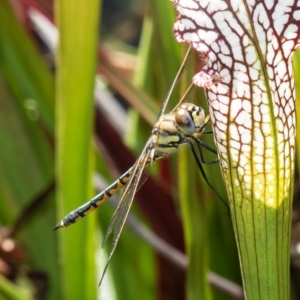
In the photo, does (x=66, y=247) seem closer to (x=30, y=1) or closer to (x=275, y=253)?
(x=275, y=253)

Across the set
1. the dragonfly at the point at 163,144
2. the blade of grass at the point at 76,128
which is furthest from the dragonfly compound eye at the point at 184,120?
the blade of grass at the point at 76,128

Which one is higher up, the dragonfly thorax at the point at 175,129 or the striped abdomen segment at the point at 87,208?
the dragonfly thorax at the point at 175,129

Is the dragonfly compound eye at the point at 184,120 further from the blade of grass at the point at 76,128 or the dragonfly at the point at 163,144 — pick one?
the blade of grass at the point at 76,128

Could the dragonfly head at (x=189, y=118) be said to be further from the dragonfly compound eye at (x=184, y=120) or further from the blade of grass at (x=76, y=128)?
the blade of grass at (x=76, y=128)

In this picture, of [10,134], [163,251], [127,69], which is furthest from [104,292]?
[127,69]

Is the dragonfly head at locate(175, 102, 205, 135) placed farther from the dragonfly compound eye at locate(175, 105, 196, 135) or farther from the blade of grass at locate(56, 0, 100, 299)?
the blade of grass at locate(56, 0, 100, 299)

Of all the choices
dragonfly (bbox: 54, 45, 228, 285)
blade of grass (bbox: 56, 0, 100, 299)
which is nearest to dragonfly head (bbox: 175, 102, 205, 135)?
dragonfly (bbox: 54, 45, 228, 285)

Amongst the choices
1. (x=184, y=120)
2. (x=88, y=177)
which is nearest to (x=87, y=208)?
(x=88, y=177)
